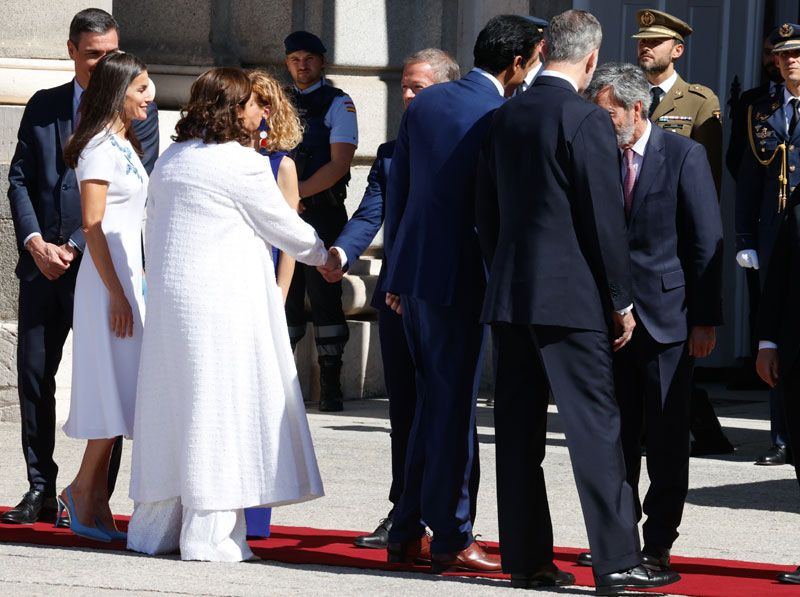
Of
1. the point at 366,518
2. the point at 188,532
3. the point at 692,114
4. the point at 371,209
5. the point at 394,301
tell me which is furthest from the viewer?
the point at 692,114

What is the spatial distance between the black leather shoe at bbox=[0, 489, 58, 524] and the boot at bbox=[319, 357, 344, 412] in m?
3.28

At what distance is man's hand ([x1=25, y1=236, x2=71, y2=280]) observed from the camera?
650cm

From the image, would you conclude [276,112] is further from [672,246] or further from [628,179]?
[672,246]

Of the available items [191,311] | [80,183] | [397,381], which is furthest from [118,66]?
[397,381]

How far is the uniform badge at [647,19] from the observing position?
331 inches

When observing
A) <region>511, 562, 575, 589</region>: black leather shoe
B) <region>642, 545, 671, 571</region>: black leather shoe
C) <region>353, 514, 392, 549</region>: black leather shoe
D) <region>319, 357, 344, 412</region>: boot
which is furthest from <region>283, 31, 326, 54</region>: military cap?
<region>511, 562, 575, 589</region>: black leather shoe

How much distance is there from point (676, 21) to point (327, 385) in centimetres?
275

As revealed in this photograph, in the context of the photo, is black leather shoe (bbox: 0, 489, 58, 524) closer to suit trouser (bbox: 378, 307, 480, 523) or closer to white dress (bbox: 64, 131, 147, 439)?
white dress (bbox: 64, 131, 147, 439)

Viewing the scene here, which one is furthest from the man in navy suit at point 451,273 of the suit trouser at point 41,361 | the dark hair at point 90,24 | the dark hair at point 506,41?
the dark hair at point 90,24

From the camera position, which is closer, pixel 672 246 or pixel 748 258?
pixel 672 246

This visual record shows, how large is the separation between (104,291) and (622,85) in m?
1.87

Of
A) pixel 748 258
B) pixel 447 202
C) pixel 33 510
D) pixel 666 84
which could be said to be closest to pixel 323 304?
pixel 666 84

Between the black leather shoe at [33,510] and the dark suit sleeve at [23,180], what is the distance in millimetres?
888

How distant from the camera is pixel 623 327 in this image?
5.40 metres
